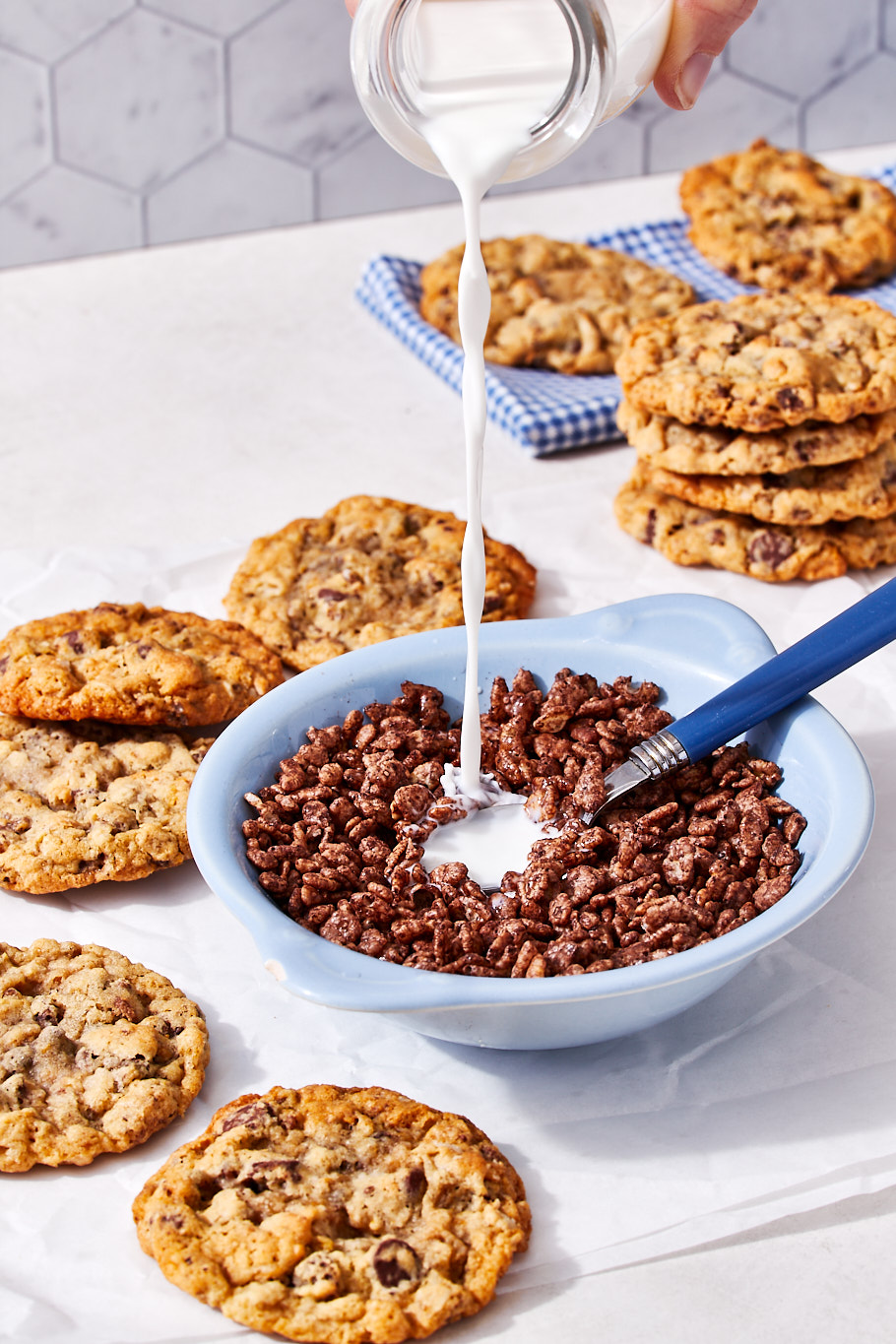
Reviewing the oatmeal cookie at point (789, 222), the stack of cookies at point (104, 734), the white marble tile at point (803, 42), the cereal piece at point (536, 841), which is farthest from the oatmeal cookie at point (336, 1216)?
the white marble tile at point (803, 42)

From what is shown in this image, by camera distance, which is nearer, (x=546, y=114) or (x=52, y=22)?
(x=546, y=114)

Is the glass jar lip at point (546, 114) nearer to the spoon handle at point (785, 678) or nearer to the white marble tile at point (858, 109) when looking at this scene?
the spoon handle at point (785, 678)

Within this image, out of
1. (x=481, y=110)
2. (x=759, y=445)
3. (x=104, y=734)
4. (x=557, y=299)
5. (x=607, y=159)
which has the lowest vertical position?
(x=607, y=159)

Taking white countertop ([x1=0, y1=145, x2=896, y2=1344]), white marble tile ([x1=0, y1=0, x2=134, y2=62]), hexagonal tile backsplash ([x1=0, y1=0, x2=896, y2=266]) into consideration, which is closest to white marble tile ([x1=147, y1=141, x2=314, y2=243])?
hexagonal tile backsplash ([x1=0, y1=0, x2=896, y2=266])

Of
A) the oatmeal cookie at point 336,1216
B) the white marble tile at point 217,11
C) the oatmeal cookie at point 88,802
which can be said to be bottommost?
the oatmeal cookie at point 88,802

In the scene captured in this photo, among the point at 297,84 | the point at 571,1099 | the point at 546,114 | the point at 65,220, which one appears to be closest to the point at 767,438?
the point at 546,114

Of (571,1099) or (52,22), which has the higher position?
(52,22)

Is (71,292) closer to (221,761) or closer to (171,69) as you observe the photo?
(171,69)

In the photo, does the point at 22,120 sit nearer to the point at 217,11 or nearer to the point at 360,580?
the point at 217,11
